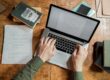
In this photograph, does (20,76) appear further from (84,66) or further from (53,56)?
(84,66)

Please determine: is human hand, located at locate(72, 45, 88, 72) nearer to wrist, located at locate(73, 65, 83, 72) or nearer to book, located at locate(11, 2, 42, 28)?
wrist, located at locate(73, 65, 83, 72)

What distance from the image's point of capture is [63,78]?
131 cm

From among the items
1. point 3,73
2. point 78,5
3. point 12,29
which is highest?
point 78,5

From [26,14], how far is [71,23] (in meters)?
0.27

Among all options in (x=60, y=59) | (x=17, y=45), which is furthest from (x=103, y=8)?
(x=17, y=45)

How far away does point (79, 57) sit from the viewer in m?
1.33

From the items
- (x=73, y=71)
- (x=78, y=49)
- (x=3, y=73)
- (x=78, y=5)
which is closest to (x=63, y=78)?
(x=73, y=71)

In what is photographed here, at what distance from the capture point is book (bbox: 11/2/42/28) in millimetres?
1390

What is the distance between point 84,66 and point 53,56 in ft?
0.57

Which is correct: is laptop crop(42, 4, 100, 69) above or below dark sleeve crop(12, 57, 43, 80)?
above

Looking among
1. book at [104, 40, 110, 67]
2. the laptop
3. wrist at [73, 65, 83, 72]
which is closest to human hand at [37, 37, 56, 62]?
the laptop

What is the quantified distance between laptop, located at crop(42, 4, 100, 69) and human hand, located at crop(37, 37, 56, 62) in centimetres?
2

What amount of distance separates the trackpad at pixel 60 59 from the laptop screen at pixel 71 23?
4.7 inches

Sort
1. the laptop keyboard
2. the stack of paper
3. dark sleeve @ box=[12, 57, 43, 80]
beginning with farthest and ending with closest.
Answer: the stack of paper < the laptop keyboard < dark sleeve @ box=[12, 57, 43, 80]
